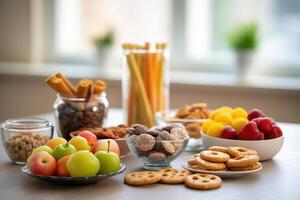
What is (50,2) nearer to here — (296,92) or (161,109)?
(296,92)

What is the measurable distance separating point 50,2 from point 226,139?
2570 mm

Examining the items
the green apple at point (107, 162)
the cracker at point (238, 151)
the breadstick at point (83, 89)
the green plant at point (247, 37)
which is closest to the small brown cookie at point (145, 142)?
the green apple at point (107, 162)

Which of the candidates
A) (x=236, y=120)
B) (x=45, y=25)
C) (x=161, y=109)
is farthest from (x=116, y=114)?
(x=45, y=25)

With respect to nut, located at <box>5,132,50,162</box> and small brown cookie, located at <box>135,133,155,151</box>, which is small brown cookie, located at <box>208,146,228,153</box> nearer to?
small brown cookie, located at <box>135,133,155,151</box>

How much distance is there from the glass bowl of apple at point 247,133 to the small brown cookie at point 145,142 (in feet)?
0.94

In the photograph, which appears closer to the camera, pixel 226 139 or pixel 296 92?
pixel 226 139

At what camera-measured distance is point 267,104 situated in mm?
3648

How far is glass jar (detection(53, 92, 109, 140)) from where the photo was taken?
2.10 metres

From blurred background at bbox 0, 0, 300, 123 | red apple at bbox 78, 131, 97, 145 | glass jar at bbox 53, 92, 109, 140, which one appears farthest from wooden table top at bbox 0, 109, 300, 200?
blurred background at bbox 0, 0, 300, 123

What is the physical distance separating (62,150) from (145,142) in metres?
0.21

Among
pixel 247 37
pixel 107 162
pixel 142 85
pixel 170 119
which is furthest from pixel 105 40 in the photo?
pixel 107 162

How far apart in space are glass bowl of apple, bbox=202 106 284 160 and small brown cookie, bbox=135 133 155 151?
0.94ft

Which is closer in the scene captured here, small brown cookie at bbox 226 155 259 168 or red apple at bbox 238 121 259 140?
small brown cookie at bbox 226 155 259 168

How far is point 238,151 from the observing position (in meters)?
1.80
